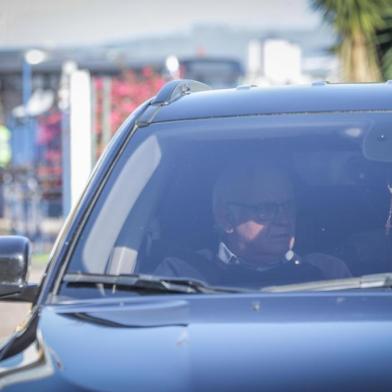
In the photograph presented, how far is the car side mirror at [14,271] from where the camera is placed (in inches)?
143

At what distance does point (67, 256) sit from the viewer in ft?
11.7

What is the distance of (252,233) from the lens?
159 inches

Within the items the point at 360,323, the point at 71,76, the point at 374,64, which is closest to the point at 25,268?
the point at 360,323

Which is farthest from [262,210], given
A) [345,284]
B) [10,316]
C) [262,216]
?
[10,316]

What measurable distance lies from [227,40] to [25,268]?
4367 cm

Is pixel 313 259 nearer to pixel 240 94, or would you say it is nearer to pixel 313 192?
pixel 313 192

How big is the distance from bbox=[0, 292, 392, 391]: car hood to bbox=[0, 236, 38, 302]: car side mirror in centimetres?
43

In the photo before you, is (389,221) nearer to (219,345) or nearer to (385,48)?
(219,345)

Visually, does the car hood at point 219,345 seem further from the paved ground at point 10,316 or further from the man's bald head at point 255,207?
the paved ground at point 10,316

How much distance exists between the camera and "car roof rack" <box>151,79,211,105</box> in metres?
4.09

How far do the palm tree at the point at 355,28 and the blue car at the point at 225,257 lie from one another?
13.0 metres

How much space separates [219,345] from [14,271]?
996 mm

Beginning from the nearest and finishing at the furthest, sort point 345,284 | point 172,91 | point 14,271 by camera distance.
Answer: point 345,284, point 14,271, point 172,91

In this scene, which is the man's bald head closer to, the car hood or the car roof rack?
the car roof rack
